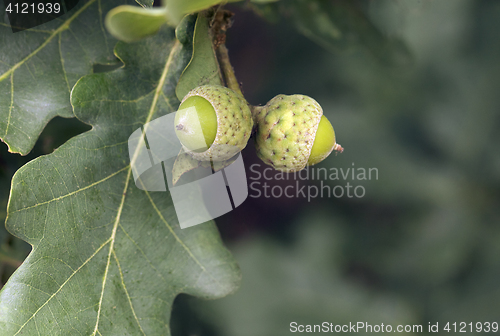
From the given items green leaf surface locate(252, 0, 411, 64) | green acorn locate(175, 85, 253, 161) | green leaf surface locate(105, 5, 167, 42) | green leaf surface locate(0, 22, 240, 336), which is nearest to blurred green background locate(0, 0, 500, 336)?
green leaf surface locate(252, 0, 411, 64)

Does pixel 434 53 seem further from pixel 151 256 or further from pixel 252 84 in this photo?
pixel 151 256

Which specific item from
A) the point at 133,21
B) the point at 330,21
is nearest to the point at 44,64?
the point at 133,21

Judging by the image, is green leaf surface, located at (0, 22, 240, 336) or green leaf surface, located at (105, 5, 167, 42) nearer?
green leaf surface, located at (105, 5, 167, 42)

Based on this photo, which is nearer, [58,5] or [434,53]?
[58,5]

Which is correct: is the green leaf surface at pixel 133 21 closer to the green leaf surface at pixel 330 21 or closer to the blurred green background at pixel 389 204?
the green leaf surface at pixel 330 21

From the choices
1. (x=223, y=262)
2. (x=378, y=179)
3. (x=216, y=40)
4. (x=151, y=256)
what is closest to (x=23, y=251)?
(x=151, y=256)

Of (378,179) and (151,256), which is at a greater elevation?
(151,256)

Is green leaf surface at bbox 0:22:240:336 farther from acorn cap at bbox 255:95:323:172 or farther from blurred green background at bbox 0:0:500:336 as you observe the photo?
blurred green background at bbox 0:0:500:336
